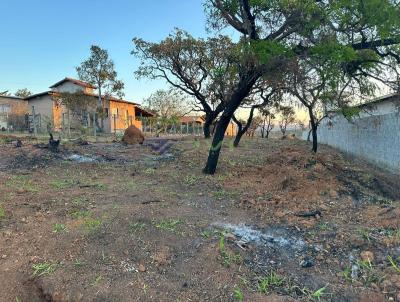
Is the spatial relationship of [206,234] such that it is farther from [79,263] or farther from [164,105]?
[164,105]

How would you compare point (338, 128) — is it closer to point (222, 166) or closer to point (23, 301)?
point (222, 166)

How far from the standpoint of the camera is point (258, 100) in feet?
58.7

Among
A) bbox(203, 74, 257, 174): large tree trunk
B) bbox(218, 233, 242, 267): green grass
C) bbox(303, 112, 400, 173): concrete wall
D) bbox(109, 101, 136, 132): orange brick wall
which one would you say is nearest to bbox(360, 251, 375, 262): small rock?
bbox(218, 233, 242, 267): green grass

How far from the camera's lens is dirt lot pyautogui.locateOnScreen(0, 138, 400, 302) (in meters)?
3.75

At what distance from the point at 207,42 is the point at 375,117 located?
8226 mm

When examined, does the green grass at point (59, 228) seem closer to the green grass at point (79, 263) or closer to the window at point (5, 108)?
the green grass at point (79, 263)

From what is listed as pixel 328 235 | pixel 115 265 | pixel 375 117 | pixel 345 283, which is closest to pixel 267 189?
pixel 328 235

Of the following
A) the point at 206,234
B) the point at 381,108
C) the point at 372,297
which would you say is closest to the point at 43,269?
the point at 206,234

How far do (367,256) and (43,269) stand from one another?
3439 mm

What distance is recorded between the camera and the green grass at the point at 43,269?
3.87 m

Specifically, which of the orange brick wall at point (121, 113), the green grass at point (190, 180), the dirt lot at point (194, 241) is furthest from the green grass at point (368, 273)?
the orange brick wall at point (121, 113)

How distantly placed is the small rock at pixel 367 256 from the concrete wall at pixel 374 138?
754 centimetres

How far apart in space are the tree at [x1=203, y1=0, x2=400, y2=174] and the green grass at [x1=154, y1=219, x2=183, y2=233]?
4.02 m

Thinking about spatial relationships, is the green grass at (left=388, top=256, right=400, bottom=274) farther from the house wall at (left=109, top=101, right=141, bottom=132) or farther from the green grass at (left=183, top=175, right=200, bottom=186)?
the house wall at (left=109, top=101, right=141, bottom=132)
